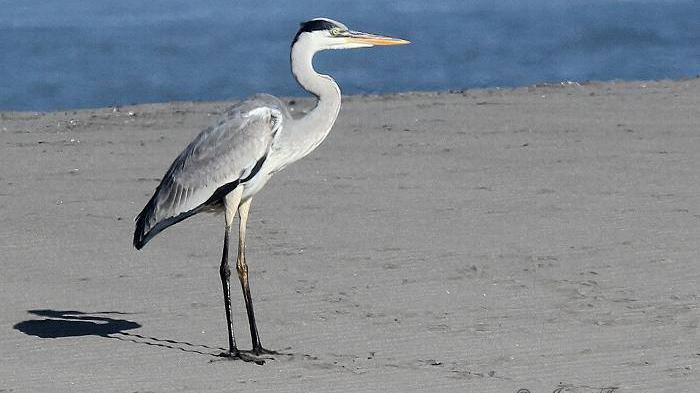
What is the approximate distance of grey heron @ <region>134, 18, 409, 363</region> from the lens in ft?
24.4

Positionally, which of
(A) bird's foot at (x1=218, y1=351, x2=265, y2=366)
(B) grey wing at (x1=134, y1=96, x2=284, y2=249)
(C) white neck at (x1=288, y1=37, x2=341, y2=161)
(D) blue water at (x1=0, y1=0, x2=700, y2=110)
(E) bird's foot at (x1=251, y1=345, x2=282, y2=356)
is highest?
(D) blue water at (x1=0, y1=0, x2=700, y2=110)

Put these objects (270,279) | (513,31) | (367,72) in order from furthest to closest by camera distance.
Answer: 1. (513,31)
2. (367,72)
3. (270,279)

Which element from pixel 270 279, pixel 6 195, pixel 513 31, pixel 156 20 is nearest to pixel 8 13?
pixel 156 20

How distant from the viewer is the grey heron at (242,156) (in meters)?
7.45

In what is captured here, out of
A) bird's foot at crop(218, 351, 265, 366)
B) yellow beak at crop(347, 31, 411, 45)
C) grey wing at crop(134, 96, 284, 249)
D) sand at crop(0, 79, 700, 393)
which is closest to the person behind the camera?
sand at crop(0, 79, 700, 393)

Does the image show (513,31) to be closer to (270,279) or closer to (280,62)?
(280,62)

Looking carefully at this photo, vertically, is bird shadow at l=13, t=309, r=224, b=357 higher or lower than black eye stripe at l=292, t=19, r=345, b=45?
lower

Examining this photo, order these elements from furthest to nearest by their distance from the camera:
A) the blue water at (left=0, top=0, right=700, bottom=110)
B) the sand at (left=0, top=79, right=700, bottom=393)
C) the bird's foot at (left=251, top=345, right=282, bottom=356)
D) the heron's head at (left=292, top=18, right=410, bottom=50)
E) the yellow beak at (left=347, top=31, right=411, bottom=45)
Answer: the blue water at (left=0, top=0, right=700, bottom=110) < the yellow beak at (left=347, top=31, right=411, bottom=45) < the heron's head at (left=292, top=18, right=410, bottom=50) < the bird's foot at (left=251, top=345, right=282, bottom=356) < the sand at (left=0, top=79, right=700, bottom=393)

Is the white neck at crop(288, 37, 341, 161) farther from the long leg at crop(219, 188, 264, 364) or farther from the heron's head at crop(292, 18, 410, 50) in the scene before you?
the long leg at crop(219, 188, 264, 364)

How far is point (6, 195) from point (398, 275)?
3575mm

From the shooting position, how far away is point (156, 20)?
27.5 m

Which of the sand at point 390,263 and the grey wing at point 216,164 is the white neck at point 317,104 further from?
the sand at point 390,263

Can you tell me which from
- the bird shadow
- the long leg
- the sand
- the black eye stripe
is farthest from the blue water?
the long leg

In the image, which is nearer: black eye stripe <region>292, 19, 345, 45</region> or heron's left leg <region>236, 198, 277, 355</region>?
heron's left leg <region>236, 198, 277, 355</region>
